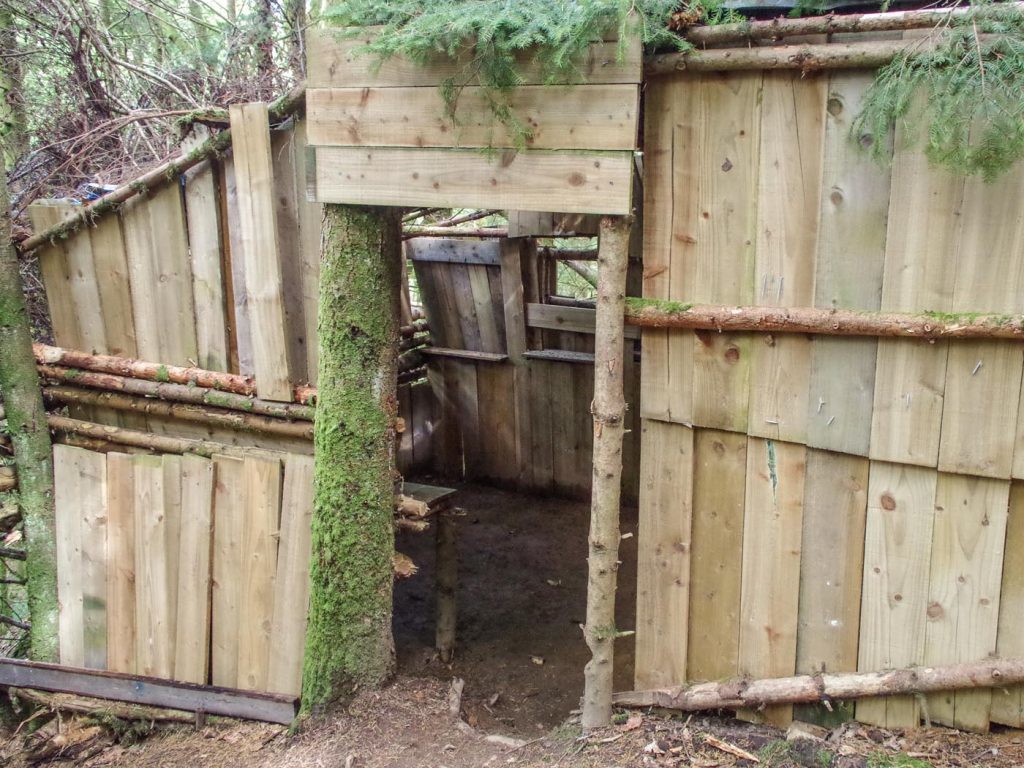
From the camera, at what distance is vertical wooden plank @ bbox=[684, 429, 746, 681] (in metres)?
2.95

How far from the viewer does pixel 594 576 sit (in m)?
2.98

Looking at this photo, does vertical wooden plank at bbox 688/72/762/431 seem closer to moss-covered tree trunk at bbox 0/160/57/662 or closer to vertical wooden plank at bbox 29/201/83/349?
vertical wooden plank at bbox 29/201/83/349

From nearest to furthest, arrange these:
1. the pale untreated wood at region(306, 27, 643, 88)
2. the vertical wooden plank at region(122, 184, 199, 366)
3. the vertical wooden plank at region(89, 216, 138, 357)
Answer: the pale untreated wood at region(306, 27, 643, 88)
the vertical wooden plank at region(122, 184, 199, 366)
the vertical wooden plank at region(89, 216, 138, 357)

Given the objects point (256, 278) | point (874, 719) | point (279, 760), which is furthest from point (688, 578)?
point (256, 278)

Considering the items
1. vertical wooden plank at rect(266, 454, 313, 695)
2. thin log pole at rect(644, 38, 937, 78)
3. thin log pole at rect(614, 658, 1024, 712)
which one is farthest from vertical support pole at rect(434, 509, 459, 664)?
thin log pole at rect(644, 38, 937, 78)

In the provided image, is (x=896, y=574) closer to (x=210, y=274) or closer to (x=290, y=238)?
(x=290, y=238)

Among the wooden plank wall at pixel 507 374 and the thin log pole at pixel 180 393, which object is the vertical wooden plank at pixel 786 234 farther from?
the wooden plank wall at pixel 507 374

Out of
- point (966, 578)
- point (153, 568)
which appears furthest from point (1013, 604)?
point (153, 568)

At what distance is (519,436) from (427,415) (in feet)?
3.23

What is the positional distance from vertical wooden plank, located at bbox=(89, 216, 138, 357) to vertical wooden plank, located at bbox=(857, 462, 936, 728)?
11.9 ft

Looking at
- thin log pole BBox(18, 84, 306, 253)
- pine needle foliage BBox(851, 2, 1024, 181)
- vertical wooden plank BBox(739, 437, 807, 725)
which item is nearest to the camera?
pine needle foliage BBox(851, 2, 1024, 181)

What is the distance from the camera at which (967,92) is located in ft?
7.36

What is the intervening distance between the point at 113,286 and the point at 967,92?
3.91m

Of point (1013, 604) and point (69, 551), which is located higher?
point (1013, 604)
